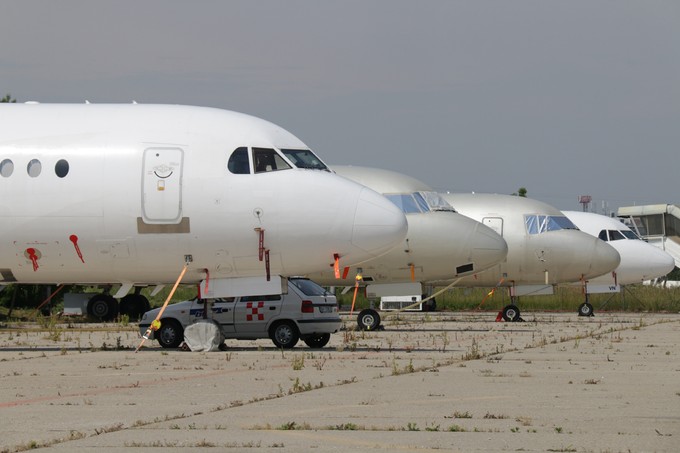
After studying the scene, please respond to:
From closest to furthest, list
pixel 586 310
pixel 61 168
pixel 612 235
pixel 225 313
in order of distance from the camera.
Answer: pixel 61 168, pixel 225 313, pixel 586 310, pixel 612 235

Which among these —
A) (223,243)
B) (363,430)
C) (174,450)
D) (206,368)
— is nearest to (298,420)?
(363,430)

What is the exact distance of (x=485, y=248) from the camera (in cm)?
3500

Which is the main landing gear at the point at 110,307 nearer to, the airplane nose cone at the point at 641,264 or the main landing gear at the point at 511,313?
the main landing gear at the point at 511,313

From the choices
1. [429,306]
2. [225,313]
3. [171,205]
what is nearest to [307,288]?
[225,313]

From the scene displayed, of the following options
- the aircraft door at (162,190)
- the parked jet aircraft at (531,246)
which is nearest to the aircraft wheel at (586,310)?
the parked jet aircraft at (531,246)

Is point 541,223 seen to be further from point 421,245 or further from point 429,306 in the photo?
point 429,306

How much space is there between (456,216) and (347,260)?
12.4 metres

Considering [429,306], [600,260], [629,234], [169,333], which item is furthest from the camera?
[429,306]

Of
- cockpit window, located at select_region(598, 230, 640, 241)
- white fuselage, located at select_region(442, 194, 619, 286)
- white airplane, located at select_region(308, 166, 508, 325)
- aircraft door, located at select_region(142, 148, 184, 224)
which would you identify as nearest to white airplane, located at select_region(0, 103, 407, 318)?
aircraft door, located at select_region(142, 148, 184, 224)

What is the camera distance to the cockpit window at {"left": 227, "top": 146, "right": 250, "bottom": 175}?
2290 cm

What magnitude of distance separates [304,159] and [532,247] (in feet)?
66.9

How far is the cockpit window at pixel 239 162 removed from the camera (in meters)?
22.9

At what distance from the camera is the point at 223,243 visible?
22.9 metres

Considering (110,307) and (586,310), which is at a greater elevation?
(110,307)
